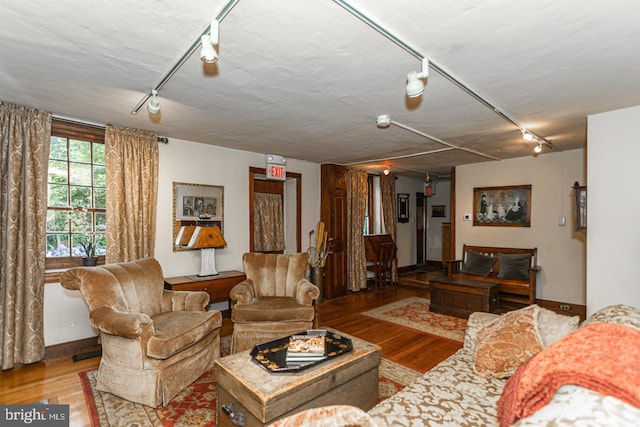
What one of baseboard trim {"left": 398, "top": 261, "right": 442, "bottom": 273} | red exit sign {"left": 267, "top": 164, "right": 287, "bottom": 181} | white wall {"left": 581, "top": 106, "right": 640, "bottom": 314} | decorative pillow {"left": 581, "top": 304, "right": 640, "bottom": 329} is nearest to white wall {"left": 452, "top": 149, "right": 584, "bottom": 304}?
white wall {"left": 581, "top": 106, "right": 640, "bottom": 314}

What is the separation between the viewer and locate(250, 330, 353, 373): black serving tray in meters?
1.84

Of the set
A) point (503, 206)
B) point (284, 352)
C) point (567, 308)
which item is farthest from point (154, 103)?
point (567, 308)

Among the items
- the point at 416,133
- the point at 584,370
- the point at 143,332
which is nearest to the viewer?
the point at 584,370

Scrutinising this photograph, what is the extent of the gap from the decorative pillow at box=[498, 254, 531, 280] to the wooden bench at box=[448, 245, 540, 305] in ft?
0.23

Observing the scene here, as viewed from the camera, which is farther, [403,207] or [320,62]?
[403,207]

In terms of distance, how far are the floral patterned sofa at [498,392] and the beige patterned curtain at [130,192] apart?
310cm

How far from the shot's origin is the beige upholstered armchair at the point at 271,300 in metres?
3.04

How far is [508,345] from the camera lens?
70.5 inches

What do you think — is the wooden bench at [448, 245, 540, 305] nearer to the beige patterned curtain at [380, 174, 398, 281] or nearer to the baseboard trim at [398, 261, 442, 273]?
the beige patterned curtain at [380, 174, 398, 281]

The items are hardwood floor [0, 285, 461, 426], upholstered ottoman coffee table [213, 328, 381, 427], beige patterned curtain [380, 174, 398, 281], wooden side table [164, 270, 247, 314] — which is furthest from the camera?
beige patterned curtain [380, 174, 398, 281]

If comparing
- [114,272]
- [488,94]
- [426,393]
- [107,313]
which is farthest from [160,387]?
[488,94]

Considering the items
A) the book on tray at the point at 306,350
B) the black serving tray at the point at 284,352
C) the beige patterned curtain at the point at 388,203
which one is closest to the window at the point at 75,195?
the black serving tray at the point at 284,352

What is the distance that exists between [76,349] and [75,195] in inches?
62.6

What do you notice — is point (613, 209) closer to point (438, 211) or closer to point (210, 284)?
point (210, 284)
